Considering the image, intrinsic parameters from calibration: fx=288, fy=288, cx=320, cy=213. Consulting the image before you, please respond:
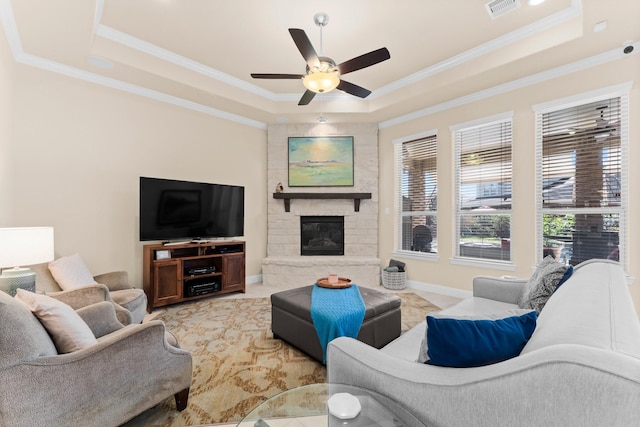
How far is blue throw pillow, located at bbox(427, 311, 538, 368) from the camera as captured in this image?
3.16 feet

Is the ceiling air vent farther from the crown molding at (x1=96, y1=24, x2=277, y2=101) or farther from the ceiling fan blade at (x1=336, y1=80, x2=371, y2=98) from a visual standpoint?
the crown molding at (x1=96, y1=24, x2=277, y2=101)

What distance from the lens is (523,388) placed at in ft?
2.40

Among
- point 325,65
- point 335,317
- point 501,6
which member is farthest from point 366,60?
point 335,317

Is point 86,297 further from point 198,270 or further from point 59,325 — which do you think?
point 198,270

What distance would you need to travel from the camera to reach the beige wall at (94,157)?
10.3ft

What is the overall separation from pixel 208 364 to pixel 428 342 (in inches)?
77.7

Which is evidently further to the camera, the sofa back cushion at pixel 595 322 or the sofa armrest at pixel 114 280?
the sofa armrest at pixel 114 280

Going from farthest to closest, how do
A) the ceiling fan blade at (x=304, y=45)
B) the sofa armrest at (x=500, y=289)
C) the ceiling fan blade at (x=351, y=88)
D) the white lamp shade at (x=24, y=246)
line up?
the ceiling fan blade at (x=351, y=88) < the sofa armrest at (x=500, y=289) < the ceiling fan blade at (x=304, y=45) < the white lamp shade at (x=24, y=246)

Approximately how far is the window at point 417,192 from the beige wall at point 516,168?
14 cm

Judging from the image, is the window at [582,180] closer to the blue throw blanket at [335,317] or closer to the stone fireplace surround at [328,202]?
the stone fireplace surround at [328,202]

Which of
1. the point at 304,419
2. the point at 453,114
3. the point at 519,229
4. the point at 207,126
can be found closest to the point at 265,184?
the point at 207,126

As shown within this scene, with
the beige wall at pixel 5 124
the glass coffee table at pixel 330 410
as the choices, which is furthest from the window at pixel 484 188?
the beige wall at pixel 5 124

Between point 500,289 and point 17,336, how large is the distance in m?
3.20

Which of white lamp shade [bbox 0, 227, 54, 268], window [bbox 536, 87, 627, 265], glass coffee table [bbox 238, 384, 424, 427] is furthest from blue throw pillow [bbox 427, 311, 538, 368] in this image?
window [bbox 536, 87, 627, 265]
